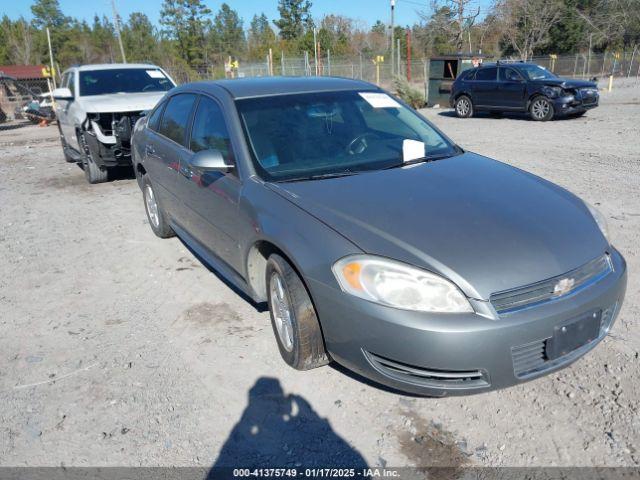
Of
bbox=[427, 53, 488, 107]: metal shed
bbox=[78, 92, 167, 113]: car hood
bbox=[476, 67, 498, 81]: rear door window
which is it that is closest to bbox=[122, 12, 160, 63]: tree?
bbox=[427, 53, 488, 107]: metal shed

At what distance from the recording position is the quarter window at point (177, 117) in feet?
14.3

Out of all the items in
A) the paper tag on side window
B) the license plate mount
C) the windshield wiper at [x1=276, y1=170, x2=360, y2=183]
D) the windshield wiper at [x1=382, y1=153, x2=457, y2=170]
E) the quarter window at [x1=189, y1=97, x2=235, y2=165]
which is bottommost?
the license plate mount

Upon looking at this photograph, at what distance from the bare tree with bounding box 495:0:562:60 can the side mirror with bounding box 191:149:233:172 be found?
47.6 m

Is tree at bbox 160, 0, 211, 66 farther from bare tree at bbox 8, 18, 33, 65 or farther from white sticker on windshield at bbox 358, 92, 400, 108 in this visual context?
white sticker on windshield at bbox 358, 92, 400, 108

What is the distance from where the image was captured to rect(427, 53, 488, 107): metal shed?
19.5 metres

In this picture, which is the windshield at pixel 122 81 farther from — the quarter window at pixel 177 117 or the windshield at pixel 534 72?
→ the windshield at pixel 534 72

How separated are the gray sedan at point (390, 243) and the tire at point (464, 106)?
13.1 meters

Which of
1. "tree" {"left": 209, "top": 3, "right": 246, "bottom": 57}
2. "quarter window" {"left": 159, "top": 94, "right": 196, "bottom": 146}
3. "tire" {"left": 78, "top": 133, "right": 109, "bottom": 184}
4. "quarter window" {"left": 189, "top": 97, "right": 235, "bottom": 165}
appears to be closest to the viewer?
"quarter window" {"left": 189, "top": 97, "right": 235, "bottom": 165}

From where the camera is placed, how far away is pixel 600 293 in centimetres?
255

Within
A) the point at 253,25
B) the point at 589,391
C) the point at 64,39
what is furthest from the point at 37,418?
the point at 253,25

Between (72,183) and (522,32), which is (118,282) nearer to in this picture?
(72,183)

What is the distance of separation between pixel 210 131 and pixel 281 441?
229cm

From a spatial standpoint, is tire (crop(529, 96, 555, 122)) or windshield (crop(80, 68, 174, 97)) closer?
windshield (crop(80, 68, 174, 97))

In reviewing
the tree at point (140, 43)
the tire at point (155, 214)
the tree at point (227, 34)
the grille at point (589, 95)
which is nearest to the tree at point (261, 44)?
the tree at point (227, 34)
